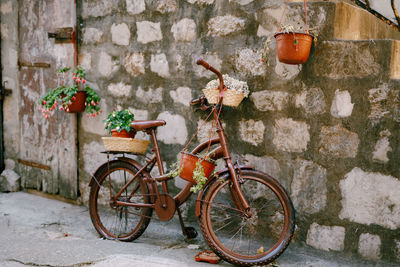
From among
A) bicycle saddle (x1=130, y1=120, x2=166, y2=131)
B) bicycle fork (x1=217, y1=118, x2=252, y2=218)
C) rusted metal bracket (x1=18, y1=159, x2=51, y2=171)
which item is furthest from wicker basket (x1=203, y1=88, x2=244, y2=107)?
rusted metal bracket (x1=18, y1=159, x2=51, y2=171)

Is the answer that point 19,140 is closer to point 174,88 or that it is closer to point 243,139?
point 174,88

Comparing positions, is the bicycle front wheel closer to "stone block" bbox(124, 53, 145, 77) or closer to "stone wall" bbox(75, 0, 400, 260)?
"stone wall" bbox(75, 0, 400, 260)

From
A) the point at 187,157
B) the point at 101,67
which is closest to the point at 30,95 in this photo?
the point at 101,67

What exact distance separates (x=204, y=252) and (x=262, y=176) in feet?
2.48

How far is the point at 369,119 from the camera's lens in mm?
2793

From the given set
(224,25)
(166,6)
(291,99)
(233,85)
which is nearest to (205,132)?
(233,85)

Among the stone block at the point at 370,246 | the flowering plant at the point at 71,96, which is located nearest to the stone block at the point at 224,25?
the flowering plant at the point at 71,96

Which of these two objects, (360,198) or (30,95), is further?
(30,95)

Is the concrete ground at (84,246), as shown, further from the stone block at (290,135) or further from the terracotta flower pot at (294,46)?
the terracotta flower pot at (294,46)

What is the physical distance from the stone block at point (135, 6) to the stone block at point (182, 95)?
0.88 m

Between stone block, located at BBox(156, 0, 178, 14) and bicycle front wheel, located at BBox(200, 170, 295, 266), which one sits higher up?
stone block, located at BBox(156, 0, 178, 14)

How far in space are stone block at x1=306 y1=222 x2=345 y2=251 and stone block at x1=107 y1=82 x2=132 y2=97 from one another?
7.07 feet

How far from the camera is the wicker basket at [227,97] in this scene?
2.99 m

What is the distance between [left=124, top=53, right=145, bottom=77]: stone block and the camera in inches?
150
